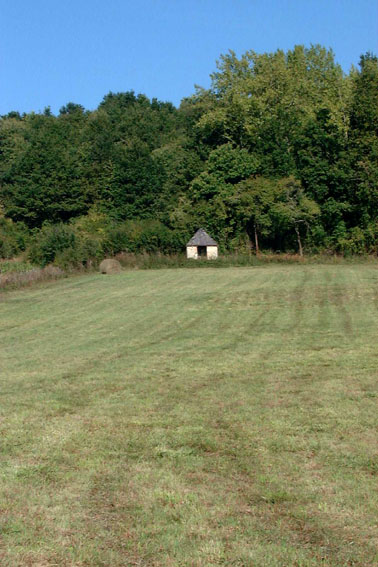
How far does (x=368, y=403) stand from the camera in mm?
7500

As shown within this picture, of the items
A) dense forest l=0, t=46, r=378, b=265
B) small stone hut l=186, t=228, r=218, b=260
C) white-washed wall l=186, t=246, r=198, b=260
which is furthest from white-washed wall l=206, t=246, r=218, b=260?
dense forest l=0, t=46, r=378, b=265

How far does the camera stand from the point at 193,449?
6.08 meters

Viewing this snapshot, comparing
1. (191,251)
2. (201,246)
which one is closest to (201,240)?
(201,246)

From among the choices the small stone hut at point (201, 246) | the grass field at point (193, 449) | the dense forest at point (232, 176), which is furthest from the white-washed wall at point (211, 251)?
the grass field at point (193, 449)

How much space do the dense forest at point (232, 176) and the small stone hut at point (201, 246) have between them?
9.98ft

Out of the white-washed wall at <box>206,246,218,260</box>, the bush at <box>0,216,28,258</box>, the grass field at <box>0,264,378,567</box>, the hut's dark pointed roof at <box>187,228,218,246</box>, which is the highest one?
the bush at <box>0,216,28,258</box>

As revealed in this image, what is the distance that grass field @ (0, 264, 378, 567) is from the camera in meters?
4.18

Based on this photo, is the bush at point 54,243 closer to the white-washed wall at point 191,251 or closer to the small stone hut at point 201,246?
the white-washed wall at point 191,251

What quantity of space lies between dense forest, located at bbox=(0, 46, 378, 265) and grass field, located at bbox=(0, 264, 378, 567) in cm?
3045

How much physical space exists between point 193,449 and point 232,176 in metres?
43.6

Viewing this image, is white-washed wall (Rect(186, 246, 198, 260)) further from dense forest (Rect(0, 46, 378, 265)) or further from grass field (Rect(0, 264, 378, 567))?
grass field (Rect(0, 264, 378, 567))

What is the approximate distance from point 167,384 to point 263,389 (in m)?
1.58

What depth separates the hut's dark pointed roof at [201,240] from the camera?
43.8m

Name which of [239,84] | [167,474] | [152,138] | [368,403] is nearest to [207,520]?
[167,474]
